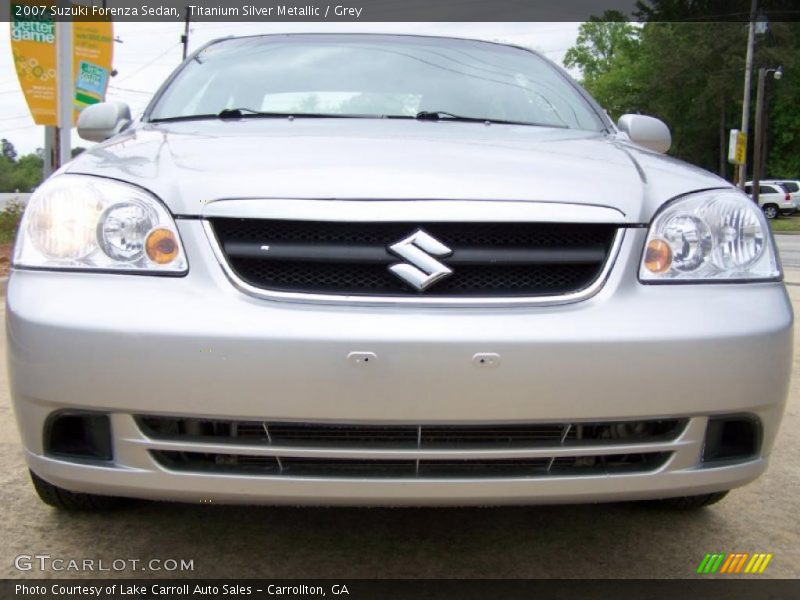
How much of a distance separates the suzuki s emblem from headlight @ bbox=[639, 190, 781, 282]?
43cm

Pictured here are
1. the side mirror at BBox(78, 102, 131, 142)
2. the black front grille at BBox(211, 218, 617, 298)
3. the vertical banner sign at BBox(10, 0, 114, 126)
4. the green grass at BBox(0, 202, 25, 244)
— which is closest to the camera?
the black front grille at BBox(211, 218, 617, 298)

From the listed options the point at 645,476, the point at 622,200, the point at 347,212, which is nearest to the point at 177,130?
the point at 347,212

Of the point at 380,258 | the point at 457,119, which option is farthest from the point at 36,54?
the point at 380,258

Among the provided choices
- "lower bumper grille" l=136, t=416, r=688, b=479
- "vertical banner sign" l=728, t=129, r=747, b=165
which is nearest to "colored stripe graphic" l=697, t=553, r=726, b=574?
"lower bumper grille" l=136, t=416, r=688, b=479

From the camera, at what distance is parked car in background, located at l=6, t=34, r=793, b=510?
1561 mm

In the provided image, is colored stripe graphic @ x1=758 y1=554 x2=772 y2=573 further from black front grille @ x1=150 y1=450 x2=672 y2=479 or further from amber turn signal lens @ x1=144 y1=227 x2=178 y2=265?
amber turn signal lens @ x1=144 y1=227 x2=178 y2=265

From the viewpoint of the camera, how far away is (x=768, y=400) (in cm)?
173

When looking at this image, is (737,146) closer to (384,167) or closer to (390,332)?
(384,167)

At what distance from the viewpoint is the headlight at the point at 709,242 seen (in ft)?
5.79

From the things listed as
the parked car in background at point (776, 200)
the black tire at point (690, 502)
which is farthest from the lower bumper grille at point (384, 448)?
the parked car in background at point (776, 200)

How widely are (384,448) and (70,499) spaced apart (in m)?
1.02

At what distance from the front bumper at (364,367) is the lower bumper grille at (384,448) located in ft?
0.08

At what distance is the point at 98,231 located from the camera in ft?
5.73

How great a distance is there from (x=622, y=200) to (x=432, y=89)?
4.07 feet
